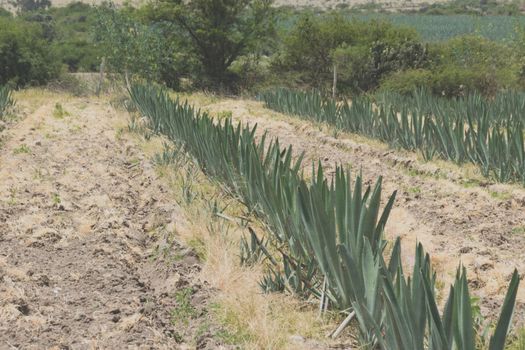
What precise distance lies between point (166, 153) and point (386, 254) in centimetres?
370

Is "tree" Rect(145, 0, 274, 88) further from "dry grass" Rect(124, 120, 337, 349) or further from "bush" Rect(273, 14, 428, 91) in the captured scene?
"dry grass" Rect(124, 120, 337, 349)

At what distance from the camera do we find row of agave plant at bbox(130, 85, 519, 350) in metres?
2.16

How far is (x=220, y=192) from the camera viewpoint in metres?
6.30

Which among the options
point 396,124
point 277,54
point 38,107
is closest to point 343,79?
point 277,54

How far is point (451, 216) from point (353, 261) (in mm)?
3592

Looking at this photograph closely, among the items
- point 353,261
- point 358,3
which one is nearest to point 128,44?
point 353,261

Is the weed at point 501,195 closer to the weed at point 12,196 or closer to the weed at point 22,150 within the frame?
the weed at point 12,196

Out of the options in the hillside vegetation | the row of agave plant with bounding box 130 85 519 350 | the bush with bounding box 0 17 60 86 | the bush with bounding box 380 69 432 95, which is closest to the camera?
the row of agave plant with bounding box 130 85 519 350

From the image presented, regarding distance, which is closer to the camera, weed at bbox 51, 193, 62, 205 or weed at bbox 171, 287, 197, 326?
weed at bbox 171, 287, 197, 326

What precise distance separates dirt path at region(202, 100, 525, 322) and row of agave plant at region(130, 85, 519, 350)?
0.40 meters

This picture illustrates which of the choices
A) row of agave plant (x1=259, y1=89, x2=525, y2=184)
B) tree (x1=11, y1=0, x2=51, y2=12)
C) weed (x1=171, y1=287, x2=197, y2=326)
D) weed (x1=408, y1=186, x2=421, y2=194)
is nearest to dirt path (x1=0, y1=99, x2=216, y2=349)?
weed (x1=171, y1=287, x2=197, y2=326)

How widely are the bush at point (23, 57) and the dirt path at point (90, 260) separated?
15325 millimetres

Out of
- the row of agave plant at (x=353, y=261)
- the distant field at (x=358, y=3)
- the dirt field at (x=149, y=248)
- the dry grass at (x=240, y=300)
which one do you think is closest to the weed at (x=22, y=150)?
the dirt field at (x=149, y=248)

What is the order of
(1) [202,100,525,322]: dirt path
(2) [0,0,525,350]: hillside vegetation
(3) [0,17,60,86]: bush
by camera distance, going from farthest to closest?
(3) [0,17,60,86]: bush
(1) [202,100,525,322]: dirt path
(2) [0,0,525,350]: hillside vegetation
